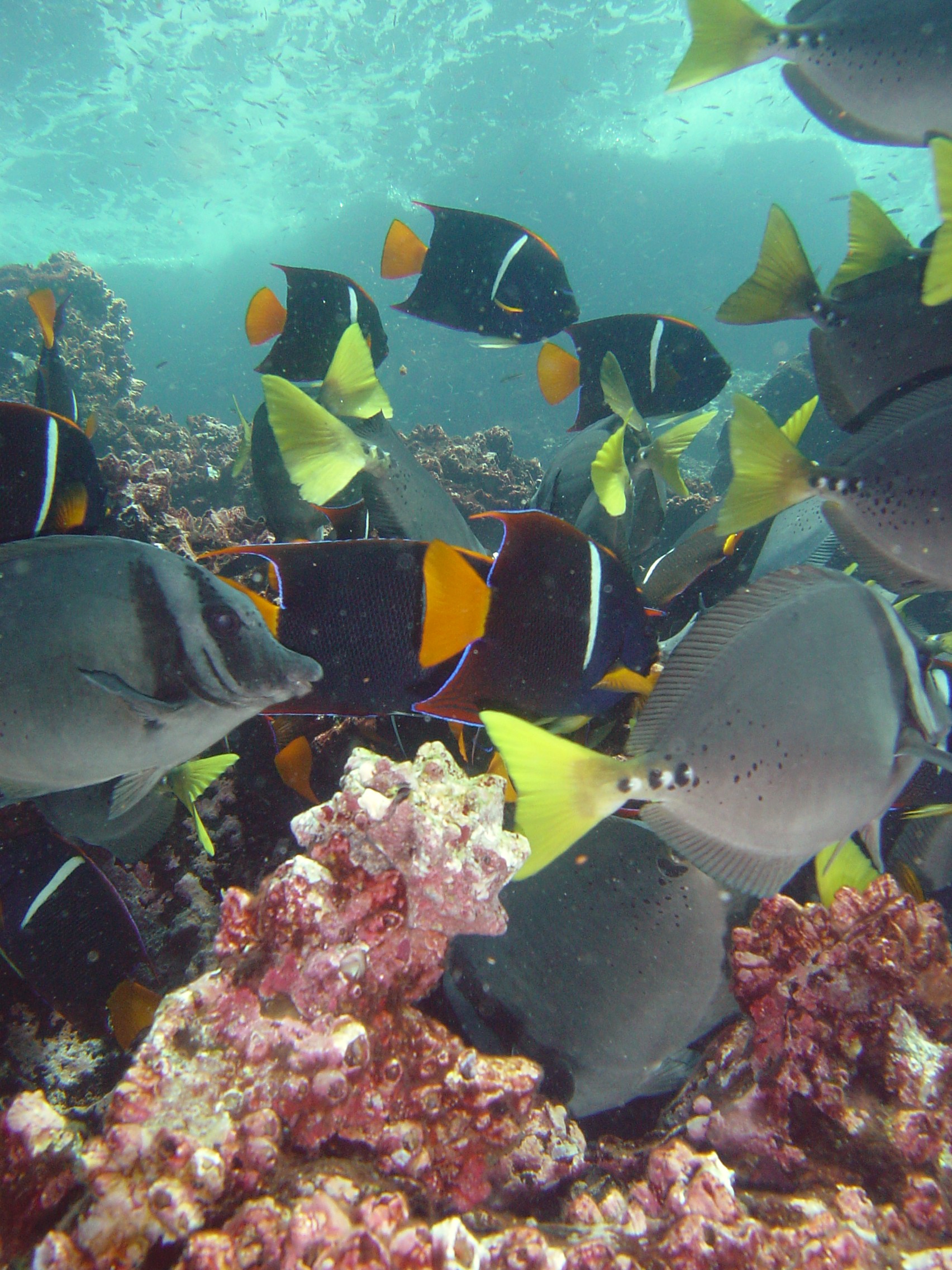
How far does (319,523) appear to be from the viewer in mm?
2783

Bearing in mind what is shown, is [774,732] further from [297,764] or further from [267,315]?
[267,315]

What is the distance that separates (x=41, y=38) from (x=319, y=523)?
5097 centimetres

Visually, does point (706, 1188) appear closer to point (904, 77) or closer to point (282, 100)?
point (904, 77)

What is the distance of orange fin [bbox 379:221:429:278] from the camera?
2854mm

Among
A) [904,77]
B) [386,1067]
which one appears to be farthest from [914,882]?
[904,77]

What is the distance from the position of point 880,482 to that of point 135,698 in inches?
78.5

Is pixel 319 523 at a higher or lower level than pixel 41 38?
lower

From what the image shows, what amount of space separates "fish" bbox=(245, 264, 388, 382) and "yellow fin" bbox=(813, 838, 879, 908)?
278cm

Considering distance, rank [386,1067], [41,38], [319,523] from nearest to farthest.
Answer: [386,1067] → [319,523] → [41,38]

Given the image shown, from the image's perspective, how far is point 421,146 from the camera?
4684 cm

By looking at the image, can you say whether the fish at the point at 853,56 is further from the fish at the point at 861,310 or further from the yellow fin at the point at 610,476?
the yellow fin at the point at 610,476

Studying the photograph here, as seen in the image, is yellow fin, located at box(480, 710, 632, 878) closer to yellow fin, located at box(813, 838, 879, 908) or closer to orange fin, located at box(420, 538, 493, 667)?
orange fin, located at box(420, 538, 493, 667)

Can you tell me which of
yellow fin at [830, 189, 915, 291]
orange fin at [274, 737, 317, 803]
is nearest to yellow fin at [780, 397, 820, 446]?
yellow fin at [830, 189, 915, 291]

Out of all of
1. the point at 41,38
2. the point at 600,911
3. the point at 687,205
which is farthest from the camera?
the point at 687,205
